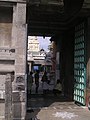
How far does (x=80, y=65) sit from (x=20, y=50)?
5184mm

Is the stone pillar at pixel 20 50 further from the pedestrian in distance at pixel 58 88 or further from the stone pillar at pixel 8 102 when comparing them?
the pedestrian in distance at pixel 58 88

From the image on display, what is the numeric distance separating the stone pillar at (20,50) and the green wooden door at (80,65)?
4.48 metres

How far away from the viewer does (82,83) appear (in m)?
15.8

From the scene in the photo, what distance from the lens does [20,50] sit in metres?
11.9

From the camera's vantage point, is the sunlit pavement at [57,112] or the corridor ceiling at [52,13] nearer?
the corridor ceiling at [52,13]

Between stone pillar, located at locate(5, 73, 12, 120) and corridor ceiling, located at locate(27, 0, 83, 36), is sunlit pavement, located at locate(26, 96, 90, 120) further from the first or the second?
corridor ceiling, located at locate(27, 0, 83, 36)

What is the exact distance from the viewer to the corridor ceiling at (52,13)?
12.5m

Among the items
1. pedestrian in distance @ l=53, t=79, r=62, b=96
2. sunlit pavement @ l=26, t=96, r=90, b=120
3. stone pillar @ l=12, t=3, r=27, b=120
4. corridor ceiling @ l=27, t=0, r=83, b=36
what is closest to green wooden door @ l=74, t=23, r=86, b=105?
sunlit pavement @ l=26, t=96, r=90, b=120

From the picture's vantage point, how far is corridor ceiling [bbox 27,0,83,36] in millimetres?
12516

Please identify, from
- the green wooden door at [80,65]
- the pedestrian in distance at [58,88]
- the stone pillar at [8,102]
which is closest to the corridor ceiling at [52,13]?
the green wooden door at [80,65]

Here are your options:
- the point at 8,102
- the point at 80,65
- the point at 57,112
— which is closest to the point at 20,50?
the point at 8,102

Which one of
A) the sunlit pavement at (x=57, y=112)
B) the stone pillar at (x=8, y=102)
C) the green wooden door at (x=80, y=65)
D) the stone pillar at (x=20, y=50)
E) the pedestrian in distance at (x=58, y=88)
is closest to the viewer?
the stone pillar at (x=8, y=102)

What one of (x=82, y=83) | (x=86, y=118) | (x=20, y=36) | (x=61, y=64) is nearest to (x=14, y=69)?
(x=20, y=36)

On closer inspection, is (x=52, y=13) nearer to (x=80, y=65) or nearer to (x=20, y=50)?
(x=80, y=65)
